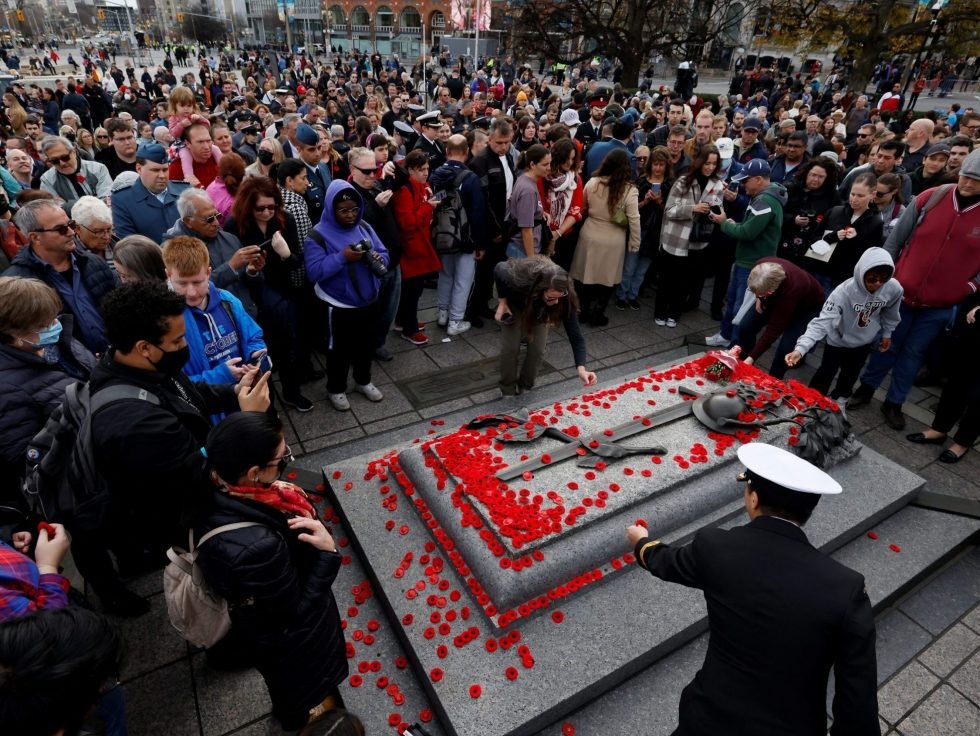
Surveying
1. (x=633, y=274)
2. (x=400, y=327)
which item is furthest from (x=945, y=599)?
(x=400, y=327)

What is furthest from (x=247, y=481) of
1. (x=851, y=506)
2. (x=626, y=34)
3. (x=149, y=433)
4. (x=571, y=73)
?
(x=571, y=73)

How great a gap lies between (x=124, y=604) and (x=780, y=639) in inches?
133

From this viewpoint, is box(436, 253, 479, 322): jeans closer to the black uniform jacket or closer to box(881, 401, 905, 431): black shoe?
box(881, 401, 905, 431): black shoe

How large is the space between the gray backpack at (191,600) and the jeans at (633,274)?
6.09 meters

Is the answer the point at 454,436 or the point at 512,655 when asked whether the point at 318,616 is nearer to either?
the point at 512,655

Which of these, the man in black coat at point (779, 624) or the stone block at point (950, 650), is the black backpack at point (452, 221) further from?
the stone block at point (950, 650)

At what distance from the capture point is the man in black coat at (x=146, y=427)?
7.63ft

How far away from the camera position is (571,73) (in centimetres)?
3169

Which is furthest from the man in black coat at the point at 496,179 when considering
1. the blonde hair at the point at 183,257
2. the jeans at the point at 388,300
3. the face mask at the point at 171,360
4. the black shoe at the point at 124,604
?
the black shoe at the point at 124,604

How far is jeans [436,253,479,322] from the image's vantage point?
6297 mm

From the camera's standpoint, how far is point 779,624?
1.91 metres

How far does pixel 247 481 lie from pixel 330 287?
113 inches

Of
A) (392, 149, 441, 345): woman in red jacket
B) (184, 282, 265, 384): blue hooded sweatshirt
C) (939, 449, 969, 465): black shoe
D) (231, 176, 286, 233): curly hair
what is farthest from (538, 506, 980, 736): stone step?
(392, 149, 441, 345): woman in red jacket

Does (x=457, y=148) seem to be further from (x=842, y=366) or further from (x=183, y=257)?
(x=842, y=366)
